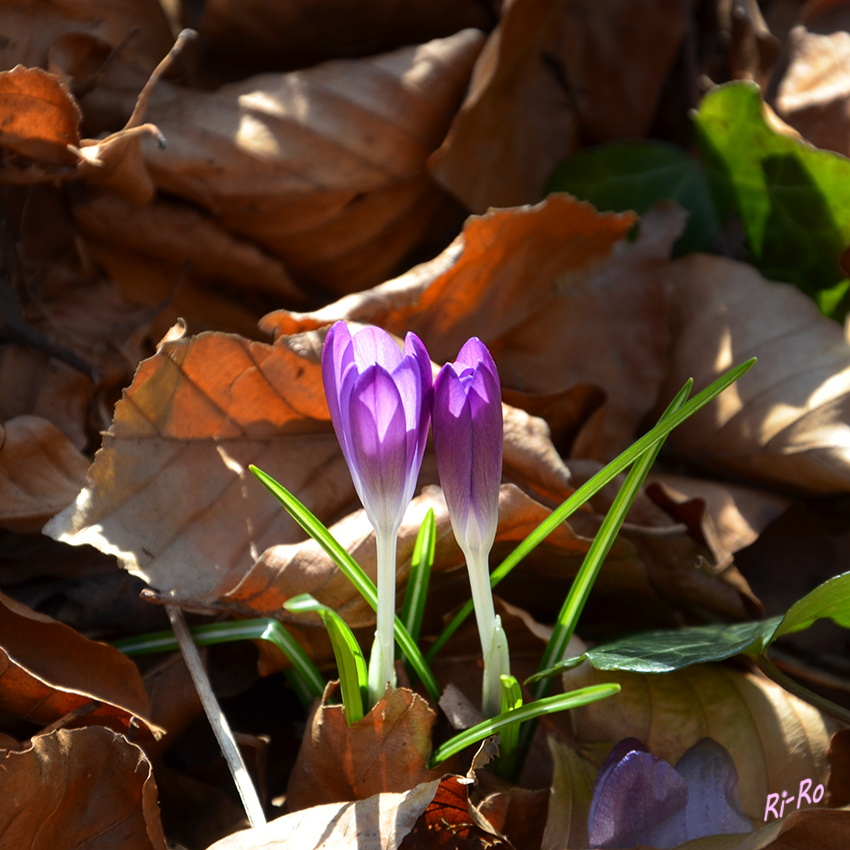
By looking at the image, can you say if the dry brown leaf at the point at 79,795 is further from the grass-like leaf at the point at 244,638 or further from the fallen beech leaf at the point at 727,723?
the fallen beech leaf at the point at 727,723

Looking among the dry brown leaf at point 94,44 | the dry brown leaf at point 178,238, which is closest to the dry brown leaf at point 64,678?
the dry brown leaf at point 178,238

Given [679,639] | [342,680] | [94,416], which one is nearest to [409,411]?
[342,680]

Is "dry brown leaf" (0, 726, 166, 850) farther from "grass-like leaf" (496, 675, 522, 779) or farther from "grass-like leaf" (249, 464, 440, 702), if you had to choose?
"grass-like leaf" (496, 675, 522, 779)

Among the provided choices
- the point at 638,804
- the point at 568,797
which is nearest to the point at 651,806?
the point at 638,804

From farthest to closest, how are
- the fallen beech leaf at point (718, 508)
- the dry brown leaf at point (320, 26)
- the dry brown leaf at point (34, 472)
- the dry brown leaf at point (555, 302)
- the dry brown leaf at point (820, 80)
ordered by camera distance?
the dry brown leaf at point (820, 80) → the dry brown leaf at point (320, 26) → the dry brown leaf at point (555, 302) → the fallen beech leaf at point (718, 508) → the dry brown leaf at point (34, 472)

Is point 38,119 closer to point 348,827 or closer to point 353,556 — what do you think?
point 353,556

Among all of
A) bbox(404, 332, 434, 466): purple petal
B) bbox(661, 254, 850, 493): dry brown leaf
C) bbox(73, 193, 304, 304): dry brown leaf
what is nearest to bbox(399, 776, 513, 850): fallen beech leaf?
bbox(404, 332, 434, 466): purple petal

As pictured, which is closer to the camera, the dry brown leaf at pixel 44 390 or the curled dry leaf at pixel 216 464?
the curled dry leaf at pixel 216 464
